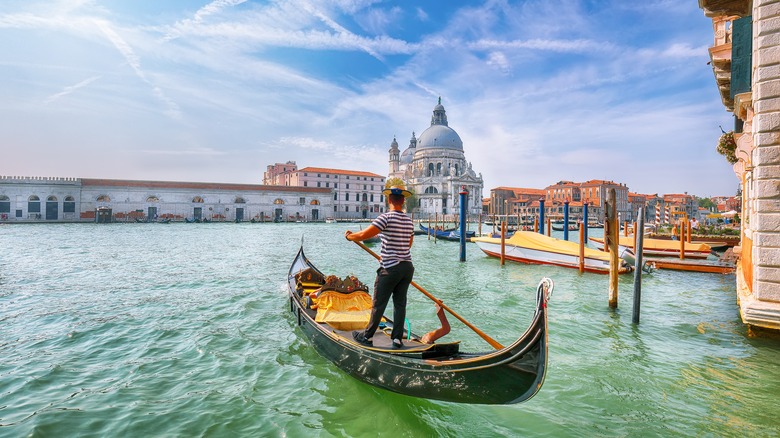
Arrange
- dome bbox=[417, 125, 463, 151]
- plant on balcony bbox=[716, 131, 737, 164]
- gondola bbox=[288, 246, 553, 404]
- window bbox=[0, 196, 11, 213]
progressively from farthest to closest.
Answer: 1. dome bbox=[417, 125, 463, 151]
2. window bbox=[0, 196, 11, 213]
3. plant on balcony bbox=[716, 131, 737, 164]
4. gondola bbox=[288, 246, 553, 404]

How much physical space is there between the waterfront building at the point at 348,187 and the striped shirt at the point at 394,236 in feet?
174

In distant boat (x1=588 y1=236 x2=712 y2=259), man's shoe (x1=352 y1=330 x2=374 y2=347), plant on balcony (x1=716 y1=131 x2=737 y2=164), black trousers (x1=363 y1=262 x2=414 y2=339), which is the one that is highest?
plant on balcony (x1=716 y1=131 x2=737 y2=164)

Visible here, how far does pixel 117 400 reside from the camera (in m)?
3.20

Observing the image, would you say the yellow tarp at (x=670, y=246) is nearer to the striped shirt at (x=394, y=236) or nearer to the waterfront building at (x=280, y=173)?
the striped shirt at (x=394, y=236)

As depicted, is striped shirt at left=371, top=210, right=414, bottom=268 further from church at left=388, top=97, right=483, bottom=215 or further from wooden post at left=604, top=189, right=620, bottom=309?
church at left=388, top=97, right=483, bottom=215

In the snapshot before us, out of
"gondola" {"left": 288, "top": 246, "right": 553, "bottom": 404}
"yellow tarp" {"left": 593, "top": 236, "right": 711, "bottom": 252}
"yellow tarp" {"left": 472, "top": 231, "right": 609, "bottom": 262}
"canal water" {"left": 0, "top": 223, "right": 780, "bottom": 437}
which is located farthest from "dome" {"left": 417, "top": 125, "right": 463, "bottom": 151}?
"gondola" {"left": 288, "top": 246, "right": 553, "bottom": 404}

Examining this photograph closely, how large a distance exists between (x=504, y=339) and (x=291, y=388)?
2608mm

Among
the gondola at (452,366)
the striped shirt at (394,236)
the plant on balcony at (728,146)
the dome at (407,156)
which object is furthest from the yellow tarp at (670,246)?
the dome at (407,156)

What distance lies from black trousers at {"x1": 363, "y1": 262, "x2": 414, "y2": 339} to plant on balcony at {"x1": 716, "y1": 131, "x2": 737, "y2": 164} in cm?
715

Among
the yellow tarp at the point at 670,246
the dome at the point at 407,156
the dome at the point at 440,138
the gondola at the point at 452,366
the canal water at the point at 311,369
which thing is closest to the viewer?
the gondola at the point at 452,366

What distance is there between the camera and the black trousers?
3000 millimetres

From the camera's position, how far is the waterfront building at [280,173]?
63016 mm

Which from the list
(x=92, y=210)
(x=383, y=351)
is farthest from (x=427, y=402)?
(x=92, y=210)

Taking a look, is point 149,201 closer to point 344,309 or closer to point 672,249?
point 344,309
